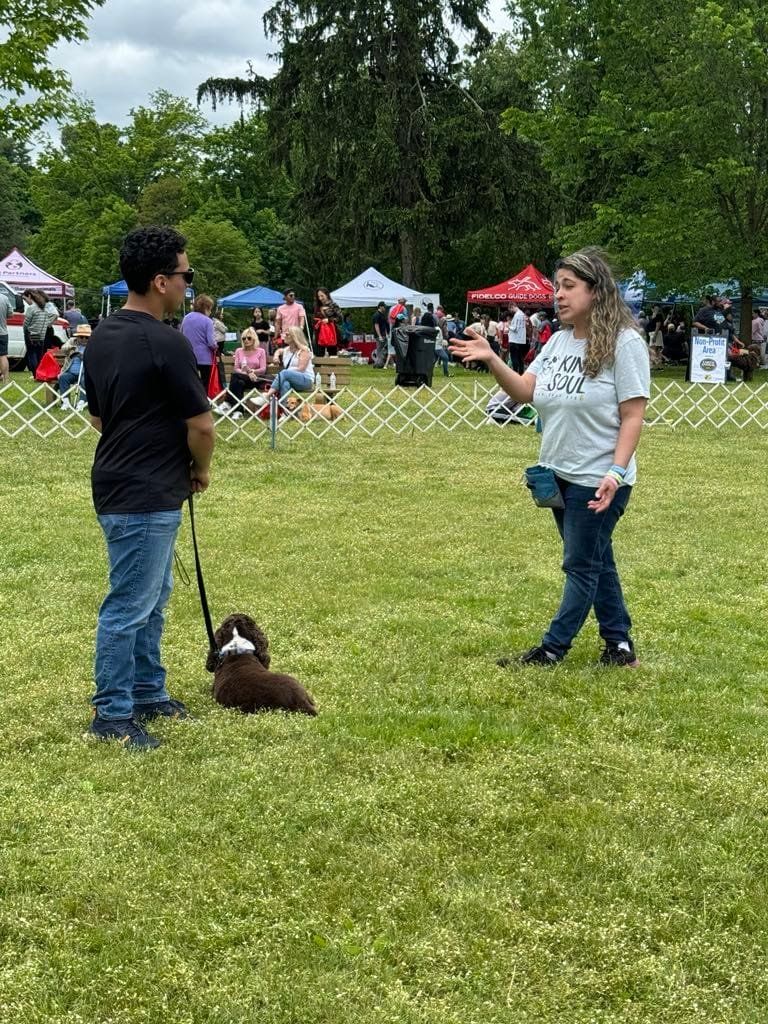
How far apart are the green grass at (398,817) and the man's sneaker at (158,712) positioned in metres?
0.12

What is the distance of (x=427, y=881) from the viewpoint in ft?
9.85

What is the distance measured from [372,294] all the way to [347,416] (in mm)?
15187

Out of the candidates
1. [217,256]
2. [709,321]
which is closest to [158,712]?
[709,321]

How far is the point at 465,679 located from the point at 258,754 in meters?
1.25

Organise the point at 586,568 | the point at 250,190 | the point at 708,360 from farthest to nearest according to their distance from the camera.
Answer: the point at 250,190
the point at 708,360
the point at 586,568

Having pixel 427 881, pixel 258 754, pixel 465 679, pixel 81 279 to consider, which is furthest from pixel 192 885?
pixel 81 279

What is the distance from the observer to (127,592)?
3902 mm

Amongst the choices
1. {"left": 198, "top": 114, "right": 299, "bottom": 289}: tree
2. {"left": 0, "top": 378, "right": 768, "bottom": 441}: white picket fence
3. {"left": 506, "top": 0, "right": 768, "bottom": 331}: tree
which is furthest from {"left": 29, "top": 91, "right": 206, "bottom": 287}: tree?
{"left": 0, "top": 378, "right": 768, "bottom": 441}: white picket fence

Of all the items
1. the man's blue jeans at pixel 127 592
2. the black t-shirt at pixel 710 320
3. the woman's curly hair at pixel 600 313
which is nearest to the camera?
the man's blue jeans at pixel 127 592

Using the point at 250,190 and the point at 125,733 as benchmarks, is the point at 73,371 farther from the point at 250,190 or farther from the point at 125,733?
the point at 250,190

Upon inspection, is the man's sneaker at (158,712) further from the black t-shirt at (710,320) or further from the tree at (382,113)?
the tree at (382,113)

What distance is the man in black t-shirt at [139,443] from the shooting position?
12.1 ft

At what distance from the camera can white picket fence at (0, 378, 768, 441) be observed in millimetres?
12922

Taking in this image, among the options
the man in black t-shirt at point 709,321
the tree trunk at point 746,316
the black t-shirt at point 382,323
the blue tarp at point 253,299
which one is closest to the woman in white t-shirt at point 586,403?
the man in black t-shirt at point 709,321
